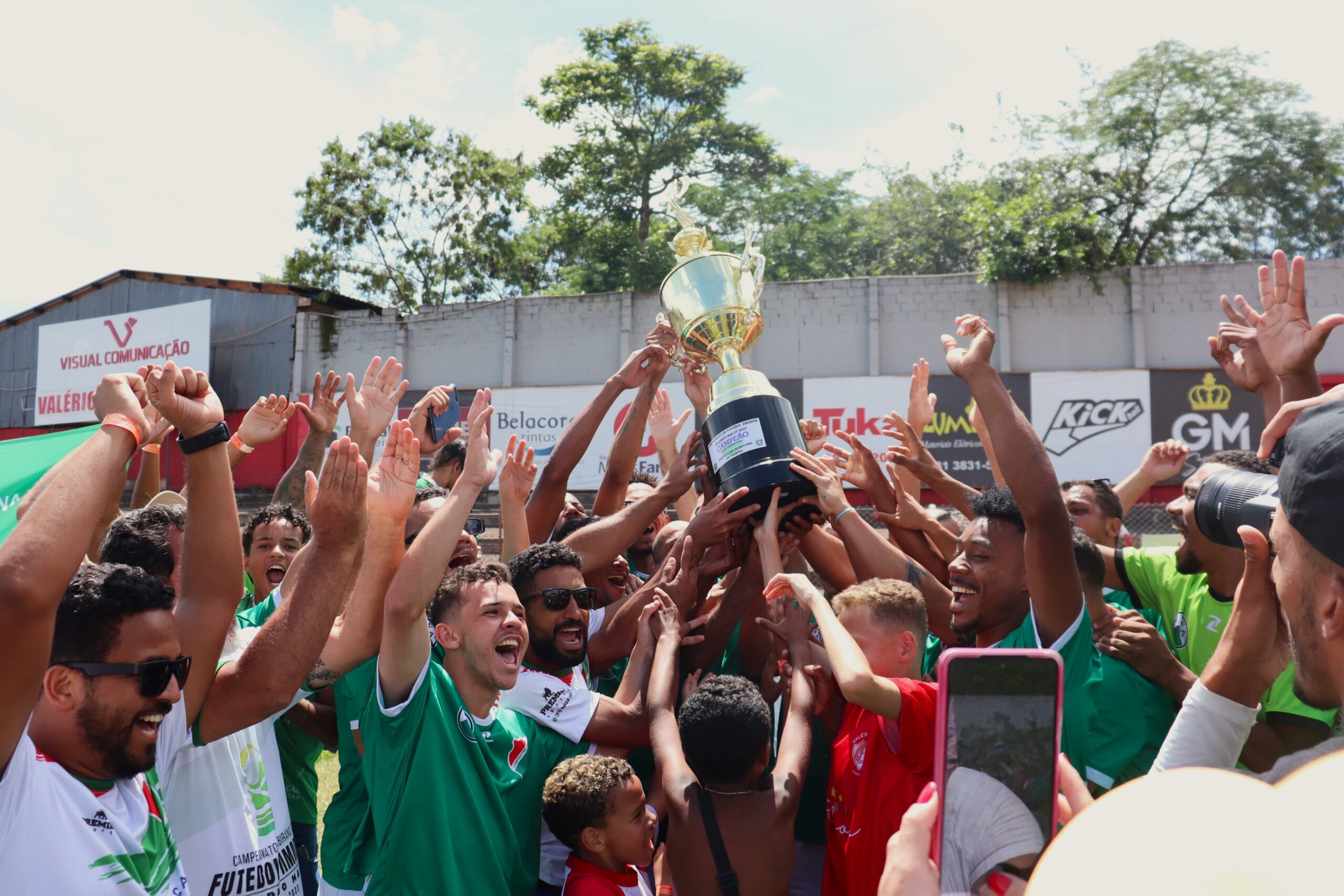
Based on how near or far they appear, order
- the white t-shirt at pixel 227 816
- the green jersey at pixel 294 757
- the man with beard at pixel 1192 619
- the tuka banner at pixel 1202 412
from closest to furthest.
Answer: the white t-shirt at pixel 227 816
the man with beard at pixel 1192 619
the green jersey at pixel 294 757
the tuka banner at pixel 1202 412

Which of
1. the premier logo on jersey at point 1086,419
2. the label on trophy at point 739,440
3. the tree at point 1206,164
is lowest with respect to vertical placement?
the label on trophy at point 739,440

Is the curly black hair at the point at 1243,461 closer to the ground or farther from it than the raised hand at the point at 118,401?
closer to the ground

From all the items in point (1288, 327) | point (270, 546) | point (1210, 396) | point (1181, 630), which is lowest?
point (1181, 630)

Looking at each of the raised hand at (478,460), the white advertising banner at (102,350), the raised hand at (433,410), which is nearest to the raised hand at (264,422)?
the raised hand at (433,410)

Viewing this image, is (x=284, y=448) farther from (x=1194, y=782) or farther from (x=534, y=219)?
(x=1194, y=782)

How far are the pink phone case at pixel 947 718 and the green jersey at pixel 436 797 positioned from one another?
195 cm

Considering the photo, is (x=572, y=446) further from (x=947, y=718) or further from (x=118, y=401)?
(x=947, y=718)

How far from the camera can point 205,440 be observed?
8.53 ft

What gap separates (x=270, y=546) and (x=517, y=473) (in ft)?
4.14

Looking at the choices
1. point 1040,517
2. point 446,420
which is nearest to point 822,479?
point 1040,517

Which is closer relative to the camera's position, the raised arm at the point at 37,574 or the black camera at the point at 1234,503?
the raised arm at the point at 37,574

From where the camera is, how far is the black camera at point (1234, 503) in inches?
84.7

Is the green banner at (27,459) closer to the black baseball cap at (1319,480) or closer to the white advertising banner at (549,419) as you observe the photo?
the black baseball cap at (1319,480)

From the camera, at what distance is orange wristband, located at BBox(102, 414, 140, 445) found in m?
2.21
